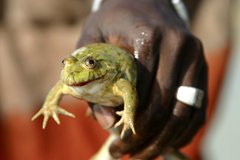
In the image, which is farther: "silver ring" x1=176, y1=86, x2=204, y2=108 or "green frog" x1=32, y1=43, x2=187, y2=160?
"silver ring" x1=176, y1=86, x2=204, y2=108

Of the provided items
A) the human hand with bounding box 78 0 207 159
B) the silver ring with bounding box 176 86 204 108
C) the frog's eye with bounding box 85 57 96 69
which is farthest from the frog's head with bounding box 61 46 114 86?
the silver ring with bounding box 176 86 204 108

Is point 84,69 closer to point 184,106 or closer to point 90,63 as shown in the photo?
point 90,63

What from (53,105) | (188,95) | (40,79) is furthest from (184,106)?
(40,79)

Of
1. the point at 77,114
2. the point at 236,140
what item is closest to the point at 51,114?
the point at 77,114

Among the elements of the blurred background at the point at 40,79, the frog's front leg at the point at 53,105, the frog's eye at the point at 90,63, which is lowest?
the blurred background at the point at 40,79

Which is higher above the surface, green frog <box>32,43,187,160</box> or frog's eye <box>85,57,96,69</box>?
frog's eye <box>85,57,96,69</box>

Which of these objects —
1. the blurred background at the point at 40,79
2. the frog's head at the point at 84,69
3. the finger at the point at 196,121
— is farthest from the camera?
the blurred background at the point at 40,79

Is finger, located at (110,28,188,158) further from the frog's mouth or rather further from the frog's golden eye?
the frog's golden eye

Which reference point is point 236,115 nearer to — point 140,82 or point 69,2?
point 69,2

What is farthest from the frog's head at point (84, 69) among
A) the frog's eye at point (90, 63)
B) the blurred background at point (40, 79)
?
the blurred background at point (40, 79)

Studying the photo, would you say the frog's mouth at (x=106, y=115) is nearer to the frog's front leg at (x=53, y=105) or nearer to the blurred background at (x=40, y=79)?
the frog's front leg at (x=53, y=105)
